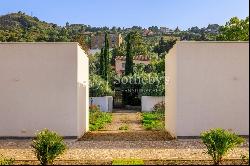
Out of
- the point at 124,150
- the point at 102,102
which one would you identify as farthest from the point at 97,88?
the point at 124,150

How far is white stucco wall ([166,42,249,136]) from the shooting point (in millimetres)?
14891

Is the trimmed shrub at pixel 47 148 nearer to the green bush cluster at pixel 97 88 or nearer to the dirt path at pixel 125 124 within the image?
the dirt path at pixel 125 124

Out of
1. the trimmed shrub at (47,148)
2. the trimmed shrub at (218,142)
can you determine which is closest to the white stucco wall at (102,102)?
the trimmed shrub at (47,148)

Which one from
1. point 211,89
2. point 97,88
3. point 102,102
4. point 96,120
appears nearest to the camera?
point 211,89

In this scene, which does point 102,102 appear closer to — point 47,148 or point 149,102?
point 149,102

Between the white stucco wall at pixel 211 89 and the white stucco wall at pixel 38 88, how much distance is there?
3504 mm

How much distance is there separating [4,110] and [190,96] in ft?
20.4

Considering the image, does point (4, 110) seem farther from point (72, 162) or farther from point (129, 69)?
point (129, 69)

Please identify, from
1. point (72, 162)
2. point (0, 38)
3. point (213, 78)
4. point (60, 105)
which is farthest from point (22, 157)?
point (0, 38)

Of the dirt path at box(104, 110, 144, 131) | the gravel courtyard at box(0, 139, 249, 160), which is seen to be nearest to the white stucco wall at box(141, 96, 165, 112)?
the dirt path at box(104, 110, 144, 131)

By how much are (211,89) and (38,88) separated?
18.8ft

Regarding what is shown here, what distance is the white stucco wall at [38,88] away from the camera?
49.1 feet

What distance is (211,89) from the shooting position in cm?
1497

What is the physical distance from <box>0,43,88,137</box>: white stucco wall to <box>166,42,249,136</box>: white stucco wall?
11.5 feet
